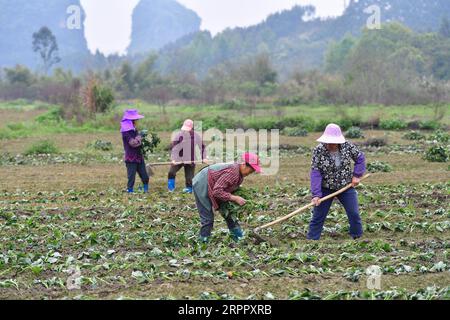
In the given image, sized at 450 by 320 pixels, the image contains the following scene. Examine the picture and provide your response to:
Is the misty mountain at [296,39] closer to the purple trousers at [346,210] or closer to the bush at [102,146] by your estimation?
the bush at [102,146]

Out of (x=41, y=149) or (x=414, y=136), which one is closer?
(x=41, y=149)

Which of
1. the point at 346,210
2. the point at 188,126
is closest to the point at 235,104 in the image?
the point at 188,126

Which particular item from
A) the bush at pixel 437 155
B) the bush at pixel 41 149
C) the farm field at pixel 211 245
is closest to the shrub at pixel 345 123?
the bush at pixel 437 155

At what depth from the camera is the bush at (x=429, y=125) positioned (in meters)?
25.8

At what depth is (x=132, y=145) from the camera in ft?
A: 41.4

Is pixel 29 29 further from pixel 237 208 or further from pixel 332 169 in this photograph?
pixel 237 208

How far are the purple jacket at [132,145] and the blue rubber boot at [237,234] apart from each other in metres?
4.33

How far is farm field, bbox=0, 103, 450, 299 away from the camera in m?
6.76

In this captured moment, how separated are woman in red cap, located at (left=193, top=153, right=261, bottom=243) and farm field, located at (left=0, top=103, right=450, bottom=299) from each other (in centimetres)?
23

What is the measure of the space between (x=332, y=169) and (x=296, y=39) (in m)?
103

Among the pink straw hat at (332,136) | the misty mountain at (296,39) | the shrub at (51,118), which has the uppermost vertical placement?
the misty mountain at (296,39)

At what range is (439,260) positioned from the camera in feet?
25.3
